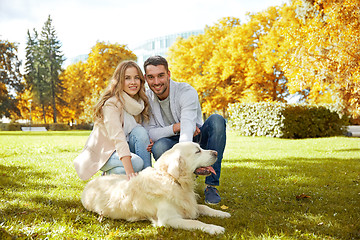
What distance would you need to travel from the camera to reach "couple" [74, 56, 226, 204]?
3703mm

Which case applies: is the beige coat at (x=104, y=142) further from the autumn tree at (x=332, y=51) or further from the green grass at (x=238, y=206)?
the autumn tree at (x=332, y=51)

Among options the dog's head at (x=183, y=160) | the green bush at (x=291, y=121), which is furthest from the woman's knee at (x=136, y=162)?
the green bush at (x=291, y=121)

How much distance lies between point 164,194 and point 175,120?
156 cm

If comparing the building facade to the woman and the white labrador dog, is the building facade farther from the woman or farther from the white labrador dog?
the white labrador dog

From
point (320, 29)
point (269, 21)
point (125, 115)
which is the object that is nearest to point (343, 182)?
point (125, 115)

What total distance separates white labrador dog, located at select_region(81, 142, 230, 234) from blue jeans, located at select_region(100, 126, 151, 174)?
1.66ft

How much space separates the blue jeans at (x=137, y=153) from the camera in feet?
12.5

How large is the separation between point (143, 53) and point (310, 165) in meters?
78.1

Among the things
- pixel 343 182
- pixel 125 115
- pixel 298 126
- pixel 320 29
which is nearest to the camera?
pixel 125 115

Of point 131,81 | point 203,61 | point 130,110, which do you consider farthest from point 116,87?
point 203,61

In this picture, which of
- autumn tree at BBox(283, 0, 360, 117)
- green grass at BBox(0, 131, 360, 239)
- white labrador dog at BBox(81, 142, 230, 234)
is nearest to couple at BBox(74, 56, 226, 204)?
white labrador dog at BBox(81, 142, 230, 234)

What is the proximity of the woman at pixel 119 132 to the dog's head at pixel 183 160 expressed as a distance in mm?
489

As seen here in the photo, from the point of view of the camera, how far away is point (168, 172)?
3.04 metres

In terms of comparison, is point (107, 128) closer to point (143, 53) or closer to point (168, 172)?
point (168, 172)
